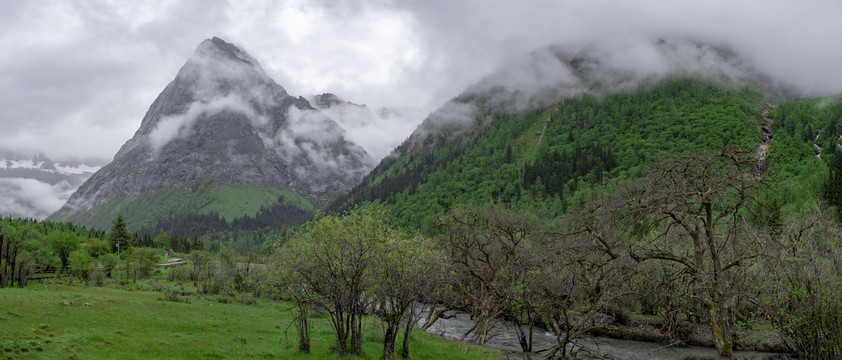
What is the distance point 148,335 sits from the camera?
26734mm

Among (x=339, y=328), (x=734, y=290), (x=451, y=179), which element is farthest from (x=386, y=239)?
(x=451, y=179)

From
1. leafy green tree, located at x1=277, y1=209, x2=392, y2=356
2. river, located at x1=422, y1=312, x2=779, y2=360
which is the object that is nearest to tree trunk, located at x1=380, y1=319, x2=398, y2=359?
leafy green tree, located at x1=277, y1=209, x2=392, y2=356

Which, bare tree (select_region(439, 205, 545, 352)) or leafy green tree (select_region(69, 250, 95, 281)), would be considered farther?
leafy green tree (select_region(69, 250, 95, 281))

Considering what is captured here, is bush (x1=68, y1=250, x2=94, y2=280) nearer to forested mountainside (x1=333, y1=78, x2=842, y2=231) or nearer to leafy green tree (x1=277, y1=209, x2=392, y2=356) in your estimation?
leafy green tree (x1=277, y1=209, x2=392, y2=356)

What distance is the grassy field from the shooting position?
21000 mm

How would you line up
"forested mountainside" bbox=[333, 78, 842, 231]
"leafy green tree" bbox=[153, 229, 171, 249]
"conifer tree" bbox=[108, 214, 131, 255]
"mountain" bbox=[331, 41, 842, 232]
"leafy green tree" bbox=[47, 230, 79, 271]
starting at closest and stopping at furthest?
"leafy green tree" bbox=[47, 230, 79, 271]
"conifer tree" bbox=[108, 214, 131, 255]
"forested mountainside" bbox=[333, 78, 842, 231]
"mountain" bbox=[331, 41, 842, 232]
"leafy green tree" bbox=[153, 229, 171, 249]

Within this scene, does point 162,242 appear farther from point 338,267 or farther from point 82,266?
point 338,267

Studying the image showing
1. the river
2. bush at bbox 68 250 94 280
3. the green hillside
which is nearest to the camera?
the river

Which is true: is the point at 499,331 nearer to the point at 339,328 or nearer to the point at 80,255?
the point at 339,328

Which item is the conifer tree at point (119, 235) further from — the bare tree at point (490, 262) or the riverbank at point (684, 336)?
the riverbank at point (684, 336)

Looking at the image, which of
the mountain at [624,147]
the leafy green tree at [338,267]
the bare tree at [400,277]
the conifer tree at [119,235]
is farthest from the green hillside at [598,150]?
the leafy green tree at [338,267]

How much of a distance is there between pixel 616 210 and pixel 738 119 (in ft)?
558

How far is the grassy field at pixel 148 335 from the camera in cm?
2100

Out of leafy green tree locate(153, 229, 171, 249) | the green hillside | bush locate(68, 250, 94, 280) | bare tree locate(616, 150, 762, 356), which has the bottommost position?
bush locate(68, 250, 94, 280)
